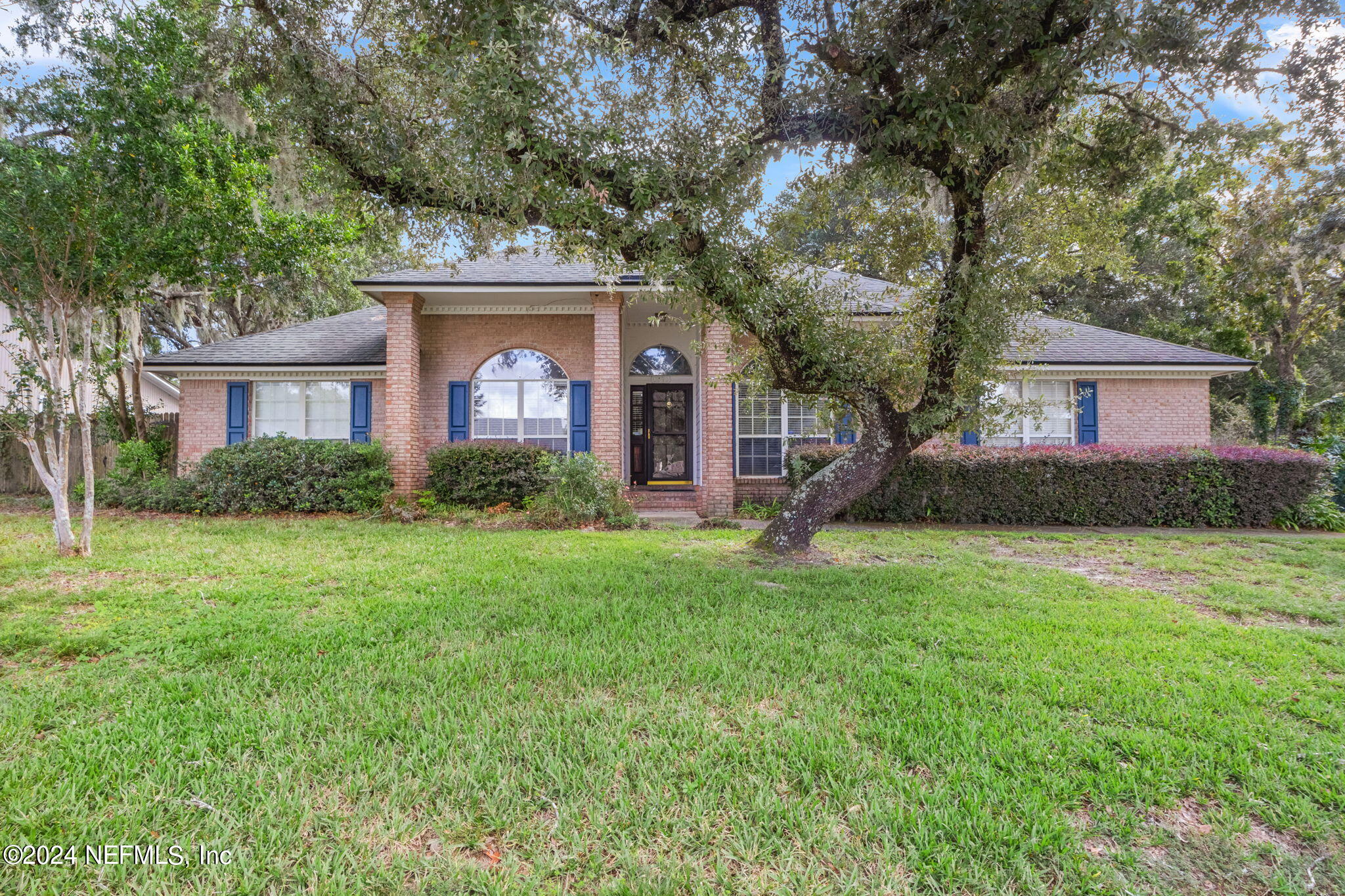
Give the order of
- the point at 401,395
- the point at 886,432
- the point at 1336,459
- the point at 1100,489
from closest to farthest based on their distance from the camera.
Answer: the point at 886,432
the point at 1100,489
the point at 401,395
the point at 1336,459

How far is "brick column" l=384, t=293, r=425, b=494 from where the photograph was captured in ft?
33.9

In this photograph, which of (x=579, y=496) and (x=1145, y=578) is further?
(x=579, y=496)

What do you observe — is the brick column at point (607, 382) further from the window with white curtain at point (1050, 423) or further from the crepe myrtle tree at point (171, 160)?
the window with white curtain at point (1050, 423)

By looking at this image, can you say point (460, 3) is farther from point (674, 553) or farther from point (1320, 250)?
point (1320, 250)

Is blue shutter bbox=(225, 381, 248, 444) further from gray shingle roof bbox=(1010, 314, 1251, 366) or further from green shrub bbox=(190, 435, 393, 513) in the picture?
gray shingle roof bbox=(1010, 314, 1251, 366)

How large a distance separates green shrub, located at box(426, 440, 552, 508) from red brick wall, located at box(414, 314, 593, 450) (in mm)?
1883

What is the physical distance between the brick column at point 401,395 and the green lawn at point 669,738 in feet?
17.8

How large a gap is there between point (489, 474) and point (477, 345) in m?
3.19

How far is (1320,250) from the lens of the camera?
12.1m

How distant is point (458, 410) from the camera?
1169 centimetres

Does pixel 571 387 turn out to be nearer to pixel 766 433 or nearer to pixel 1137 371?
pixel 766 433

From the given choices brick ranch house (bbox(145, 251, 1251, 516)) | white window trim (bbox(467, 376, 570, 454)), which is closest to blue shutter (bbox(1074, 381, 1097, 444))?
brick ranch house (bbox(145, 251, 1251, 516))

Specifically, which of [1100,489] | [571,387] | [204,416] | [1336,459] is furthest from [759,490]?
[204,416]

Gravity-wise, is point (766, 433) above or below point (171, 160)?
below
